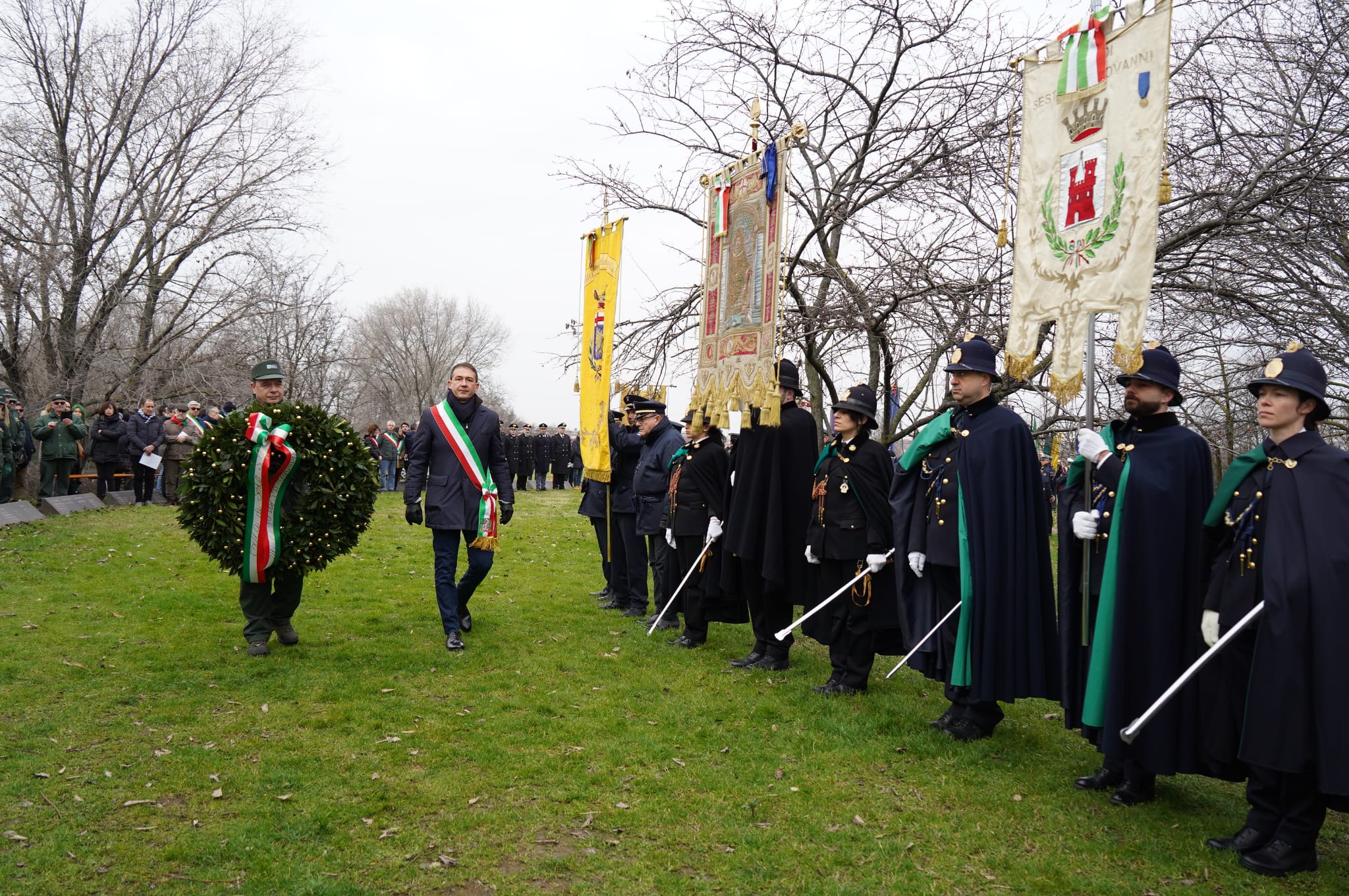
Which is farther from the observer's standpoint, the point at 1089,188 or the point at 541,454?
the point at 541,454

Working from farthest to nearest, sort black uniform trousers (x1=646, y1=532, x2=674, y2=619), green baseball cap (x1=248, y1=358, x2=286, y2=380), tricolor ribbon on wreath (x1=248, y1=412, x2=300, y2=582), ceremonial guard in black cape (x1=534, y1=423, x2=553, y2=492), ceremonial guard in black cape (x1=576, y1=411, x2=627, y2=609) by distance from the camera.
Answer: ceremonial guard in black cape (x1=534, y1=423, x2=553, y2=492)
ceremonial guard in black cape (x1=576, y1=411, x2=627, y2=609)
black uniform trousers (x1=646, y1=532, x2=674, y2=619)
green baseball cap (x1=248, y1=358, x2=286, y2=380)
tricolor ribbon on wreath (x1=248, y1=412, x2=300, y2=582)

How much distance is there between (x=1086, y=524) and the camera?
194 inches

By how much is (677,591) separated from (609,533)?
70.0 inches

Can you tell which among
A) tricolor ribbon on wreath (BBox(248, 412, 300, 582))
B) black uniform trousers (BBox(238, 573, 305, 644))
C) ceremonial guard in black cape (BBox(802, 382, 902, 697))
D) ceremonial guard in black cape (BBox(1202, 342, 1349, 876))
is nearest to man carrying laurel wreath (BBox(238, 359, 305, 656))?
black uniform trousers (BBox(238, 573, 305, 644))

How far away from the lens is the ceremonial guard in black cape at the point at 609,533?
33.1 feet

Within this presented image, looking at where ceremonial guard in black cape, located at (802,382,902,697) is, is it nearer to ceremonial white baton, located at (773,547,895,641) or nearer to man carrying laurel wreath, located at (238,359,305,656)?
ceremonial white baton, located at (773,547,895,641)

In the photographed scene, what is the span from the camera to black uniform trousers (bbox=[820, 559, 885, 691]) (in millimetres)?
6656

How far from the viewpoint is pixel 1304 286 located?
8312 mm

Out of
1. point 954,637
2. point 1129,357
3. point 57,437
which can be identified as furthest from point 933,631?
point 57,437

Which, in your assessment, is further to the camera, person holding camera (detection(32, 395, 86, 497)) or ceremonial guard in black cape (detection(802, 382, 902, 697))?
person holding camera (detection(32, 395, 86, 497))

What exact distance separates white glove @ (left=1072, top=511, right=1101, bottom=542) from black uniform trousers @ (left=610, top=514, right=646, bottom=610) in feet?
18.1

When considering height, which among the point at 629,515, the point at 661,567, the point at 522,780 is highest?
the point at 629,515

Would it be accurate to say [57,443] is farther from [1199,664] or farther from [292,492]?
[1199,664]

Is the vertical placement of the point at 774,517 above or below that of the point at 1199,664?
above
